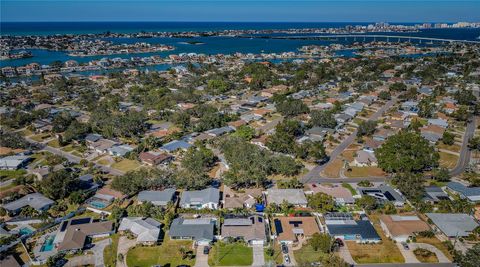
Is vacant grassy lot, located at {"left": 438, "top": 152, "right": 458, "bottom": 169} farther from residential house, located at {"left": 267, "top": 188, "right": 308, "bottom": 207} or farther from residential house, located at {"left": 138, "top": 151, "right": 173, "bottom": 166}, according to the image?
residential house, located at {"left": 138, "top": 151, "right": 173, "bottom": 166}

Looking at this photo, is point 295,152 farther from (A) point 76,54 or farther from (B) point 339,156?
(A) point 76,54

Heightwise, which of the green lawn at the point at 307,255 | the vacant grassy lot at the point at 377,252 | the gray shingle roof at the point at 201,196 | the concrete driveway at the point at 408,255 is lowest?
the green lawn at the point at 307,255

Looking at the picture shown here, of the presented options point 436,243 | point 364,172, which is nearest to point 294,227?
point 436,243

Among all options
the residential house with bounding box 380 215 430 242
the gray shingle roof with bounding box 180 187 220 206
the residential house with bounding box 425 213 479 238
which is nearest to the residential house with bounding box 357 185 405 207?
the residential house with bounding box 380 215 430 242

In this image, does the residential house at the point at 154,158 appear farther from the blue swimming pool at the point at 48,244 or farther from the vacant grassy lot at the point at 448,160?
the vacant grassy lot at the point at 448,160

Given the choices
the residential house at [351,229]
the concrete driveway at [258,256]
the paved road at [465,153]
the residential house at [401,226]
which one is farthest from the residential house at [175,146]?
the paved road at [465,153]

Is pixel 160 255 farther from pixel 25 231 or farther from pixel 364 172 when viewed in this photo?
pixel 364 172
